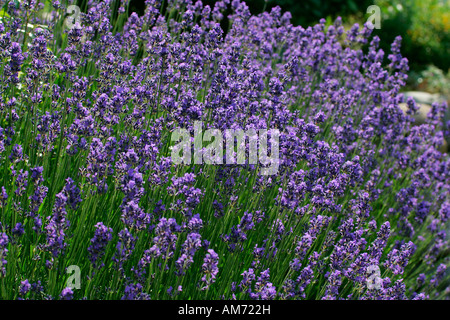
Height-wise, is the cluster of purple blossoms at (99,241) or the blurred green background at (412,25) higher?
the blurred green background at (412,25)

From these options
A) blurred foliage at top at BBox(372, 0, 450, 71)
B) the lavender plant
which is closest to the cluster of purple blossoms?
the lavender plant

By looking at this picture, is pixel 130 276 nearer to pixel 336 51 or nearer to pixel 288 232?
pixel 288 232

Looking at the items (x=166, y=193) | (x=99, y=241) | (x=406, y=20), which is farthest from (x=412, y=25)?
(x=99, y=241)

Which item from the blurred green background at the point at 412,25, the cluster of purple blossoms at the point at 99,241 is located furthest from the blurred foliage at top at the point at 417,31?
the cluster of purple blossoms at the point at 99,241

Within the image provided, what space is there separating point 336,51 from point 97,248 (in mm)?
3912

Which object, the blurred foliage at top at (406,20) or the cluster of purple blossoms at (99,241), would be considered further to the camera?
the blurred foliage at top at (406,20)

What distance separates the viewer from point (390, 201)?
5168mm

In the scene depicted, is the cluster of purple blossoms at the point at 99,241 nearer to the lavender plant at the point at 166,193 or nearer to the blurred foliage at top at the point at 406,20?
the lavender plant at the point at 166,193

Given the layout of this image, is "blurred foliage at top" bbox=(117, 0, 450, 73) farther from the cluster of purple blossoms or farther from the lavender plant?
the cluster of purple blossoms

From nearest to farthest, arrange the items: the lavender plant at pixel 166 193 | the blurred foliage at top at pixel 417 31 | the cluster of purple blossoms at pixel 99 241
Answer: the cluster of purple blossoms at pixel 99 241 < the lavender plant at pixel 166 193 < the blurred foliage at top at pixel 417 31

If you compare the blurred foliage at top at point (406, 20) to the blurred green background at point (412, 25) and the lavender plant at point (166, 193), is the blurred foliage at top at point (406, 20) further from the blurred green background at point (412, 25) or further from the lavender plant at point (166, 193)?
the lavender plant at point (166, 193)

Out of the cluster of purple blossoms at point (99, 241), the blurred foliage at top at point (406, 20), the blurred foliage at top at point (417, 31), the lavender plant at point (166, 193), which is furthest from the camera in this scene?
the blurred foliage at top at point (417, 31)

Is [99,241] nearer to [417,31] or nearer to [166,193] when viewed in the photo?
[166,193]
